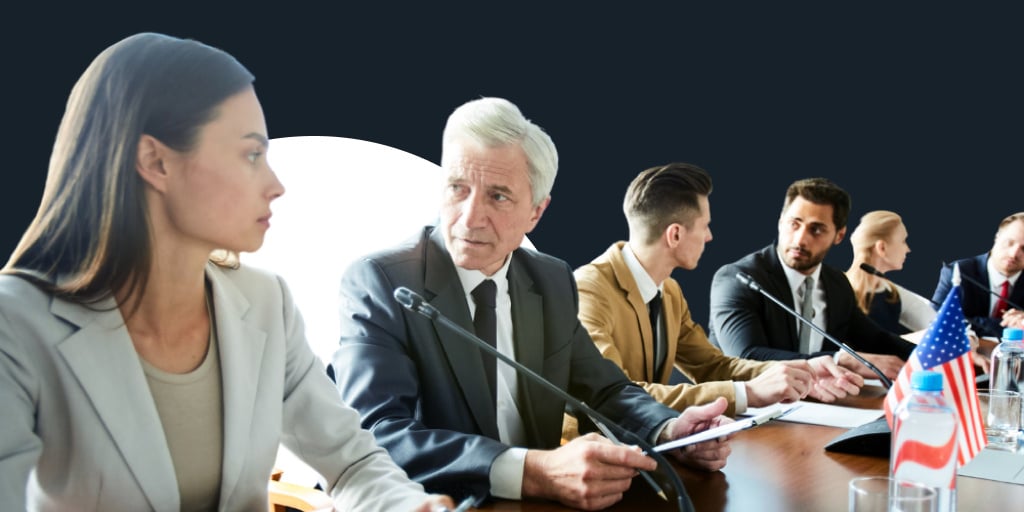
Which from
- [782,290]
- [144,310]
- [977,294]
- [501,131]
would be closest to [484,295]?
[501,131]

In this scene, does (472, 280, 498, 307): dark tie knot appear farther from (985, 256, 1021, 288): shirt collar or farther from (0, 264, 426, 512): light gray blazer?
(985, 256, 1021, 288): shirt collar

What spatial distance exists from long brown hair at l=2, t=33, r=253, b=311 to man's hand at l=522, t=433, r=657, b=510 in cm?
70

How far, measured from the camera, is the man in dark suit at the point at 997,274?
17.7 ft

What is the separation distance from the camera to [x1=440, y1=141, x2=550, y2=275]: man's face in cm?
193

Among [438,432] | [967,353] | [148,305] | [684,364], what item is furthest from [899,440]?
[684,364]

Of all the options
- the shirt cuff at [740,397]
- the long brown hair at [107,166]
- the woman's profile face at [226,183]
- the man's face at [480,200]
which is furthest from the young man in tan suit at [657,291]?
the long brown hair at [107,166]

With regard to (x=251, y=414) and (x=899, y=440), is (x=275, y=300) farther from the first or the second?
(x=899, y=440)

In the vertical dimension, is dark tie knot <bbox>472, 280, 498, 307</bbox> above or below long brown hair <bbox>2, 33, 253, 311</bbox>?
below

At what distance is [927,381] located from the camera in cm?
150

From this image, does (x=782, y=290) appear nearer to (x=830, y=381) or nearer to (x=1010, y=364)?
(x=830, y=381)

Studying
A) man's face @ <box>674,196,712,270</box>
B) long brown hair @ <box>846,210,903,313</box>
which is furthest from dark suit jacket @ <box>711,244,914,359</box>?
long brown hair @ <box>846,210,903,313</box>

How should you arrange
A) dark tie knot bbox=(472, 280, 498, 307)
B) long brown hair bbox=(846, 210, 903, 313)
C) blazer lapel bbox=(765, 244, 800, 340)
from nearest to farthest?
dark tie knot bbox=(472, 280, 498, 307) → blazer lapel bbox=(765, 244, 800, 340) → long brown hair bbox=(846, 210, 903, 313)

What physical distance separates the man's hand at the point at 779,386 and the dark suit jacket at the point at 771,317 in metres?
0.83

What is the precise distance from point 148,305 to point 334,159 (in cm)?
155
